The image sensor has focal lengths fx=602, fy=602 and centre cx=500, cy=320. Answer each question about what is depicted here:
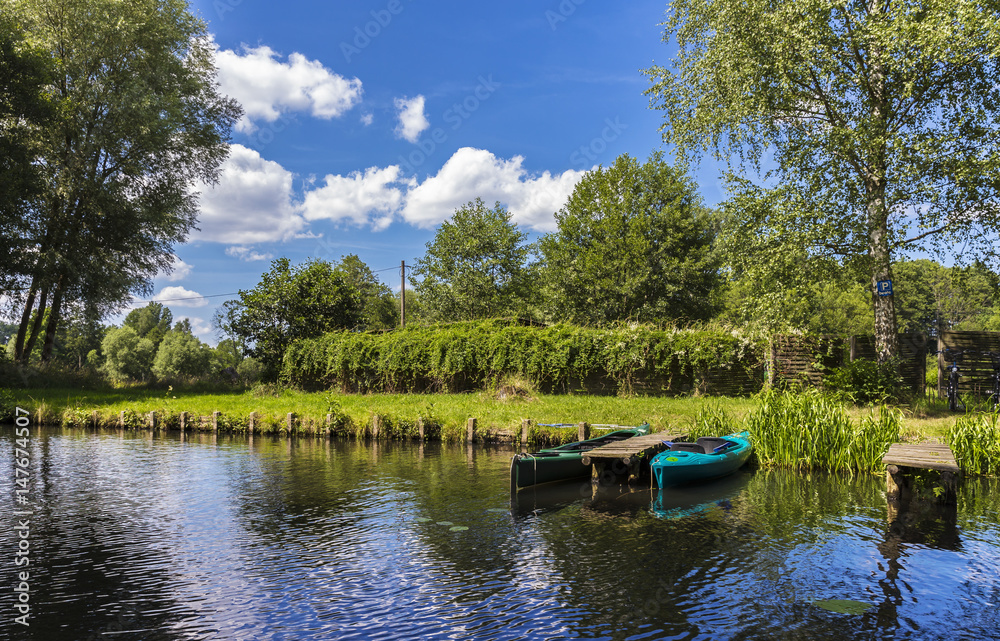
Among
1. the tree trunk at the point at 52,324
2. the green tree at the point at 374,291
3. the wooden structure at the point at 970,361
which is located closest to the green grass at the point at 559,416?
the wooden structure at the point at 970,361

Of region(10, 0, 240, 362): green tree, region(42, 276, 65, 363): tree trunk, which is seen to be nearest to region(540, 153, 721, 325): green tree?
region(10, 0, 240, 362): green tree

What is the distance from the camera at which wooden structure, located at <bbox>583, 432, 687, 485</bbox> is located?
10.9 m

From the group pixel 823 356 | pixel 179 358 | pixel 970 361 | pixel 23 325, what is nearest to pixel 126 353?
pixel 179 358

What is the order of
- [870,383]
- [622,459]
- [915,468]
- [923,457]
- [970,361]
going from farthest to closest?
[970,361], [870,383], [622,459], [915,468], [923,457]

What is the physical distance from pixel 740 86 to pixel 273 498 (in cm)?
1437

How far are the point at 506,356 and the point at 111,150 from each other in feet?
65.9

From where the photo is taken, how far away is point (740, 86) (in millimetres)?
15344

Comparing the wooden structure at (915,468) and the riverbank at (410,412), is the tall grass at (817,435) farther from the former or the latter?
the wooden structure at (915,468)

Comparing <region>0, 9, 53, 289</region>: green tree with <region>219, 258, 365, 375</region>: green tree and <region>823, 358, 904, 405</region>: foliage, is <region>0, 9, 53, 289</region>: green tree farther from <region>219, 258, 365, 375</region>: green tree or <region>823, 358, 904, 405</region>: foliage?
<region>823, 358, 904, 405</region>: foliage

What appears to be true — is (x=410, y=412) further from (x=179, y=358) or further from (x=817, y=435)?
(x=179, y=358)

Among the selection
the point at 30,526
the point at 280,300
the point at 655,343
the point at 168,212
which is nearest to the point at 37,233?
the point at 168,212

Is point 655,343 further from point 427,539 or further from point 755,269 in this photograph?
point 427,539

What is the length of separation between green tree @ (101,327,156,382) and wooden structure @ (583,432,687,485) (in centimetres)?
5947

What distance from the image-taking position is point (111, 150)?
26.8 metres
